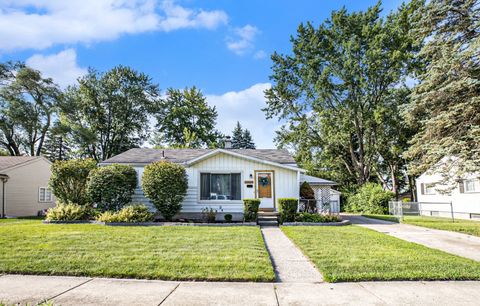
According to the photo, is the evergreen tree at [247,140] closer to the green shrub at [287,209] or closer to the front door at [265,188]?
the front door at [265,188]

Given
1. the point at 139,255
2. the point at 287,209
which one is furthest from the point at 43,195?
the point at 139,255

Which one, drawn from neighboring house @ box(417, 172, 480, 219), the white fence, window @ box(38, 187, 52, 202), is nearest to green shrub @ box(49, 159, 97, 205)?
window @ box(38, 187, 52, 202)

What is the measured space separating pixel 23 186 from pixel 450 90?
25235 mm

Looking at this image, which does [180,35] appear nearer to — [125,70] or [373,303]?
[373,303]

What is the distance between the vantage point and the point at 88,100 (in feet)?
107

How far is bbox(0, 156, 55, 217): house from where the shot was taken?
17.8 metres

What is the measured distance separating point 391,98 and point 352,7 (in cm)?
875

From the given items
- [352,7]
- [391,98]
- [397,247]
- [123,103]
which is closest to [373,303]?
[397,247]

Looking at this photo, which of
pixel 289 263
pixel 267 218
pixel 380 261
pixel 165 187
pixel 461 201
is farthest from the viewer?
pixel 461 201

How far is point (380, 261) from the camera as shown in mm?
5637

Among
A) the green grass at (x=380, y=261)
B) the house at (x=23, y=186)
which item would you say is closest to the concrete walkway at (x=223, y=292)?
the green grass at (x=380, y=261)

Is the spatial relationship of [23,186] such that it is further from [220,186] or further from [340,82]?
[340,82]

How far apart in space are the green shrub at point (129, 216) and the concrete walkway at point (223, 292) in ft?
20.5

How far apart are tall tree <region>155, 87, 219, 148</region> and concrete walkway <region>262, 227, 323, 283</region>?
94.1 ft
